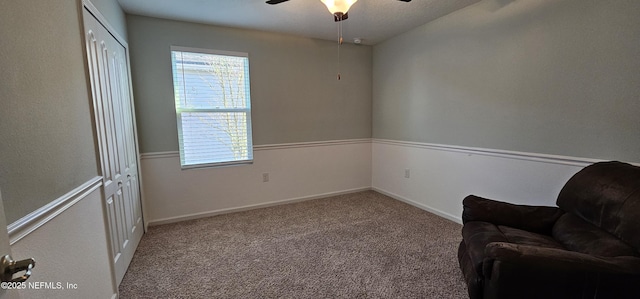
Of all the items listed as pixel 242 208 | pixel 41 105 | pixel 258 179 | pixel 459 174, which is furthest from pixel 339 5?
pixel 242 208

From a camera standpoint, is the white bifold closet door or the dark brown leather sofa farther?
the white bifold closet door

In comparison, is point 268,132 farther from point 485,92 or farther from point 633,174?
point 633,174

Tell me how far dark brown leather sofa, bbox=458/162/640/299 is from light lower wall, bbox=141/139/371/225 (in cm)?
236

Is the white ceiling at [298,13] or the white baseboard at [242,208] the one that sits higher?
the white ceiling at [298,13]

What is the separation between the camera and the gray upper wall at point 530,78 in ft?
6.09

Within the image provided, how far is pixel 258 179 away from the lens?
143 inches

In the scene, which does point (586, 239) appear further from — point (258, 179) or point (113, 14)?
point (113, 14)

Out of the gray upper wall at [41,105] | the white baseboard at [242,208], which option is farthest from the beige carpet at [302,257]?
the gray upper wall at [41,105]

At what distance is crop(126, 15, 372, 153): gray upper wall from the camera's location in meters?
2.94

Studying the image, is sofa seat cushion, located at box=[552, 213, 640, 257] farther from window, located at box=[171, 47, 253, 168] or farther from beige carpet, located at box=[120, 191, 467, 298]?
window, located at box=[171, 47, 253, 168]

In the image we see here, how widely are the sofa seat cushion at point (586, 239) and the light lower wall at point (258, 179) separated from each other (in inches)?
109

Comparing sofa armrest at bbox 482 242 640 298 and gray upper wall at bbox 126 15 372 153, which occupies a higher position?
gray upper wall at bbox 126 15 372 153

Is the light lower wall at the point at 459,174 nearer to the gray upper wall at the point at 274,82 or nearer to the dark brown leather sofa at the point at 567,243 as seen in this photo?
the dark brown leather sofa at the point at 567,243

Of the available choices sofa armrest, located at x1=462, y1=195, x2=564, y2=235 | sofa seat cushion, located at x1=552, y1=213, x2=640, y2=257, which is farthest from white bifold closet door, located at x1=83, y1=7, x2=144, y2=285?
sofa seat cushion, located at x1=552, y1=213, x2=640, y2=257
